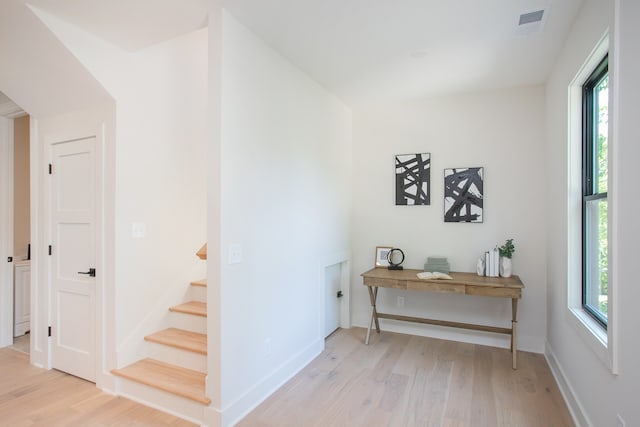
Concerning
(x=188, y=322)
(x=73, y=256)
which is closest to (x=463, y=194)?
(x=188, y=322)

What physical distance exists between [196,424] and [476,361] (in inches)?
101

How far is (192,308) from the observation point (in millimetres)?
3148

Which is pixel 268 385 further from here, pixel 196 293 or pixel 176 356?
pixel 196 293

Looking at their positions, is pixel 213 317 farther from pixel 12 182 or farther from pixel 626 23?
pixel 12 182

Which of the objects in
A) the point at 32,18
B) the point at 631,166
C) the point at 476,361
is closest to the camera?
the point at 631,166

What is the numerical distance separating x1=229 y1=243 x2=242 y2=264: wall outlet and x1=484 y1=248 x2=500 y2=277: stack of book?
2583mm

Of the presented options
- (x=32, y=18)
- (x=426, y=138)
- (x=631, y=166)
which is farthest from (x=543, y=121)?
(x=32, y=18)

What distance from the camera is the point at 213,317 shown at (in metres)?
2.32

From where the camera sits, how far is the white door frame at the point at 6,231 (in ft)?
12.4

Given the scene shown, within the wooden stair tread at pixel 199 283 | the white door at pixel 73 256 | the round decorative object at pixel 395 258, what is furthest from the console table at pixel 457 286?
the white door at pixel 73 256

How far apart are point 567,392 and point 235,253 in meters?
2.63

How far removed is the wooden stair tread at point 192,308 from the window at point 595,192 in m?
2.87

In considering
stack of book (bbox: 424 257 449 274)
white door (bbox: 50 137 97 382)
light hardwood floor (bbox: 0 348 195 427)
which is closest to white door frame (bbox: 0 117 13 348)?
light hardwood floor (bbox: 0 348 195 427)

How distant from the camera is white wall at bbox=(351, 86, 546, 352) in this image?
3.64 meters
